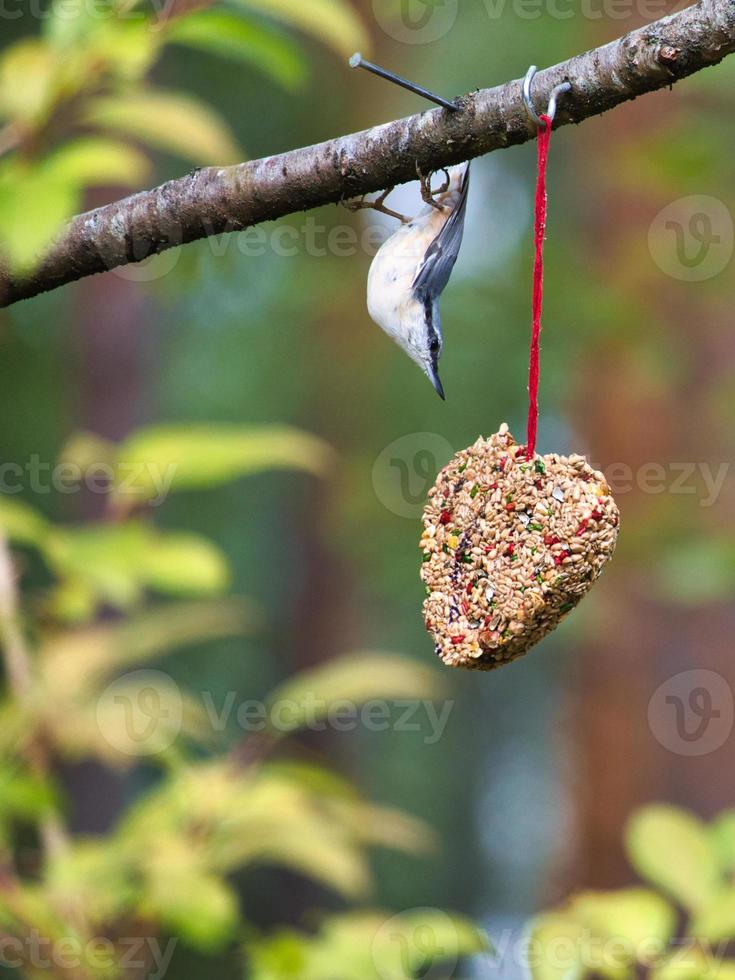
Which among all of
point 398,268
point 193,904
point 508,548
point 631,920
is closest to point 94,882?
point 193,904

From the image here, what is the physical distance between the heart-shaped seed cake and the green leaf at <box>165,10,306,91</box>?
71cm

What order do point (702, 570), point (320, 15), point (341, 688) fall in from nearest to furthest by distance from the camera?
point (320, 15) → point (341, 688) → point (702, 570)

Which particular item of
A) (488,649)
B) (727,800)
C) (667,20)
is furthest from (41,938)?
(727,800)

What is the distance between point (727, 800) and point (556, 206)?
3.61 meters

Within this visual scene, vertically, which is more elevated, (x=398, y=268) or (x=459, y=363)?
(x=459, y=363)

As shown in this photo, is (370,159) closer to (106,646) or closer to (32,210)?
(32,210)

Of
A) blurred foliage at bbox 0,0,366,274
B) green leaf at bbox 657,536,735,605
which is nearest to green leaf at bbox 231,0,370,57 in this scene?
blurred foliage at bbox 0,0,366,274

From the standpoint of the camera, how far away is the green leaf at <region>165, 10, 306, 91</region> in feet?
5.30

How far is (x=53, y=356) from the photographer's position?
728cm

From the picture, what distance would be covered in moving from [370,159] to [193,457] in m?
0.83

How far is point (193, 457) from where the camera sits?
6.42ft

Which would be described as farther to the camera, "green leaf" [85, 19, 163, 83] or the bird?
the bird

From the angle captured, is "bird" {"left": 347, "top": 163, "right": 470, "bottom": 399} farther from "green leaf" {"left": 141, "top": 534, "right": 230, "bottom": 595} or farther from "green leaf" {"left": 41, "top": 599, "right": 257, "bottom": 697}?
"green leaf" {"left": 41, "top": 599, "right": 257, "bottom": 697}

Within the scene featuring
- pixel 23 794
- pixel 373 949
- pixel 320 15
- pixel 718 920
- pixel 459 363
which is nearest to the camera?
pixel 718 920
